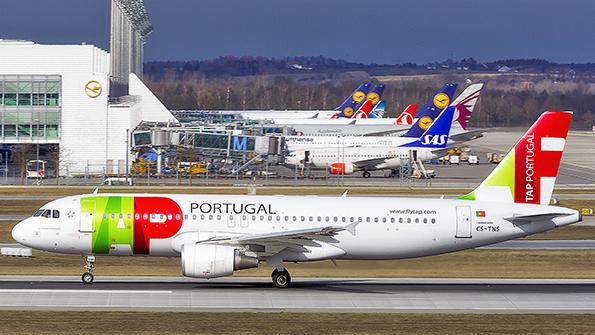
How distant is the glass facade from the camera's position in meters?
A: 113

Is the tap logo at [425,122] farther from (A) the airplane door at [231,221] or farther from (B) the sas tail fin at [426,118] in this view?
(A) the airplane door at [231,221]

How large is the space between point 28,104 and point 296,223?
7578 centimetres

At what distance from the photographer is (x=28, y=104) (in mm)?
113375

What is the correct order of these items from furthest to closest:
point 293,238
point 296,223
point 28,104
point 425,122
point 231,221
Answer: point 425,122 → point 28,104 → point 296,223 → point 231,221 → point 293,238

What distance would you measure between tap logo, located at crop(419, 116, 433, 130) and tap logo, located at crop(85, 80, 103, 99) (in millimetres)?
35217

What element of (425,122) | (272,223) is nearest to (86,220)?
(272,223)

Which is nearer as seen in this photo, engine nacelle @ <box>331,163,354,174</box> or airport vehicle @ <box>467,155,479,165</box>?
engine nacelle @ <box>331,163,354,174</box>

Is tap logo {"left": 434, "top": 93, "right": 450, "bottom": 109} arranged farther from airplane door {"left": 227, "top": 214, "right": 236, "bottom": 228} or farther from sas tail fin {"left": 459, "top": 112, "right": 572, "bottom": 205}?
airplane door {"left": 227, "top": 214, "right": 236, "bottom": 228}

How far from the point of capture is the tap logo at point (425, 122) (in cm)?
12394

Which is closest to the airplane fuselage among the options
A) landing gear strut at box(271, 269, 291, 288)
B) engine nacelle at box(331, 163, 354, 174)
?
landing gear strut at box(271, 269, 291, 288)

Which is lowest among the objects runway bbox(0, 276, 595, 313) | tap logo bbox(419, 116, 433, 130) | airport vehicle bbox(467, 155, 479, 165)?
runway bbox(0, 276, 595, 313)

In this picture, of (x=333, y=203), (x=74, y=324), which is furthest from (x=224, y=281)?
(x=74, y=324)

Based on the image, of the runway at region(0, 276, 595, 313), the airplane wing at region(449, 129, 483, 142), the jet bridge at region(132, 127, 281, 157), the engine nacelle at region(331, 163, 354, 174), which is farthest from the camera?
the airplane wing at region(449, 129, 483, 142)

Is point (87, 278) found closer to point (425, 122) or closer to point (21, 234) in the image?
point (21, 234)
